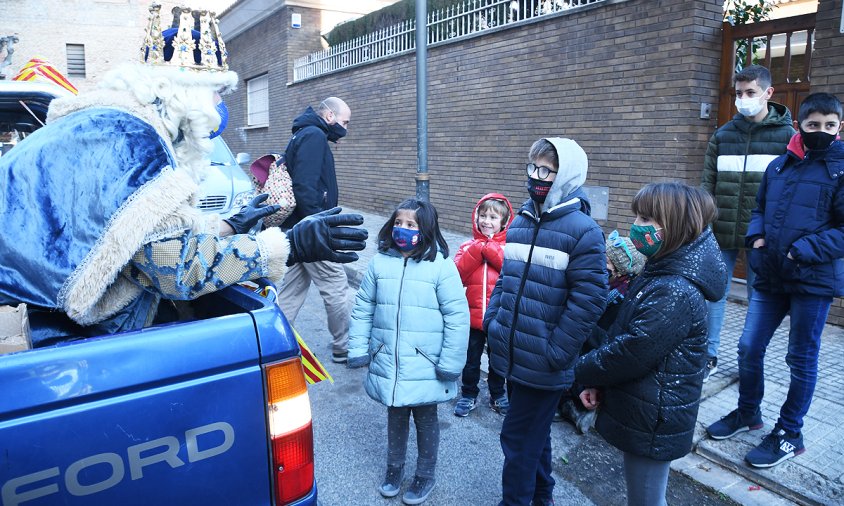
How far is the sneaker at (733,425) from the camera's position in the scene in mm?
3381

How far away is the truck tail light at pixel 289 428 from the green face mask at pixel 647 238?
148 cm

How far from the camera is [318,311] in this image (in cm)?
633

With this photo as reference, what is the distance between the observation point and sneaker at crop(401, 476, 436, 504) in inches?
117

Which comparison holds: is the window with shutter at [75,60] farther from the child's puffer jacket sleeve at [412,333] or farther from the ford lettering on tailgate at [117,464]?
the ford lettering on tailgate at [117,464]

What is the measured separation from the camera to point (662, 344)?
2.18m

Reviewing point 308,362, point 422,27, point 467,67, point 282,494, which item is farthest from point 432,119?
point 282,494

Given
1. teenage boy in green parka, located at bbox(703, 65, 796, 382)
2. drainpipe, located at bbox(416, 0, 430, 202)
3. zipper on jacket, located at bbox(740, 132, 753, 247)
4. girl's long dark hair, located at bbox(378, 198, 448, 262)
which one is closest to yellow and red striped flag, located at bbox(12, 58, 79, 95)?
drainpipe, located at bbox(416, 0, 430, 202)

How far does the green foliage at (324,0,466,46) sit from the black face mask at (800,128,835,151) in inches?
309

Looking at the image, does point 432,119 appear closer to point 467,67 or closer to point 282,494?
point 467,67

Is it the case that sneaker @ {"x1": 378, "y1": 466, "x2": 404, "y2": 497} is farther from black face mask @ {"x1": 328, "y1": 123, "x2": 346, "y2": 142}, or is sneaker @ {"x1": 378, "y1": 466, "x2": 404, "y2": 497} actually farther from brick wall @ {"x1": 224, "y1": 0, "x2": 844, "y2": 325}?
brick wall @ {"x1": 224, "y1": 0, "x2": 844, "y2": 325}

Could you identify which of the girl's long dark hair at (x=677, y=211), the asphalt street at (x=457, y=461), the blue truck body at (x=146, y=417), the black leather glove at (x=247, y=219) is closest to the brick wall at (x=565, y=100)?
the asphalt street at (x=457, y=461)

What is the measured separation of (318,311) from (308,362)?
152 inches

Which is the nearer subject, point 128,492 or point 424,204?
point 128,492

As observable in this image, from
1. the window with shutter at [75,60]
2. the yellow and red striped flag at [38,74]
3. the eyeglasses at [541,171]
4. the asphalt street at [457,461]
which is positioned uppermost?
the window with shutter at [75,60]
